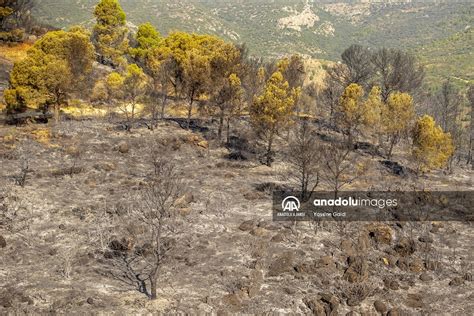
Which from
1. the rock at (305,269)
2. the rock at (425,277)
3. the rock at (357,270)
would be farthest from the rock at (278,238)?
the rock at (425,277)

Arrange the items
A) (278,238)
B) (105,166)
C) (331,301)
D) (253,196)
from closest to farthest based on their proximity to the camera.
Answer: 1. (331,301)
2. (278,238)
3. (253,196)
4. (105,166)

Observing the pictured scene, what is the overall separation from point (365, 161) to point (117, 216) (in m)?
32.5

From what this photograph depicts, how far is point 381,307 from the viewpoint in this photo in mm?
22781

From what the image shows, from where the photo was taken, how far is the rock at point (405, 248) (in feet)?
93.7

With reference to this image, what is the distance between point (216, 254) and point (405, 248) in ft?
43.4

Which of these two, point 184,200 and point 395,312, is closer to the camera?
point 395,312

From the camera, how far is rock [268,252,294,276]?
25.1 meters

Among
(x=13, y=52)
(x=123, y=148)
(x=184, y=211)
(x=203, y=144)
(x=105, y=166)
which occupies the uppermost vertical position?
(x=13, y=52)

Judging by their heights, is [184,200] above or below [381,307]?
above

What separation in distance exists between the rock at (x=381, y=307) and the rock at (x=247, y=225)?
10.1m

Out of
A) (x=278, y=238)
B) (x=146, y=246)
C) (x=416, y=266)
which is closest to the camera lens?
(x=146, y=246)

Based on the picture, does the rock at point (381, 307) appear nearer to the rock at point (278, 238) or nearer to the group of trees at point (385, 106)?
the rock at point (278, 238)

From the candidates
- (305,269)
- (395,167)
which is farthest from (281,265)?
(395,167)

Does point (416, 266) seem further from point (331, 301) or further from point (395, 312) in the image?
point (331, 301)
